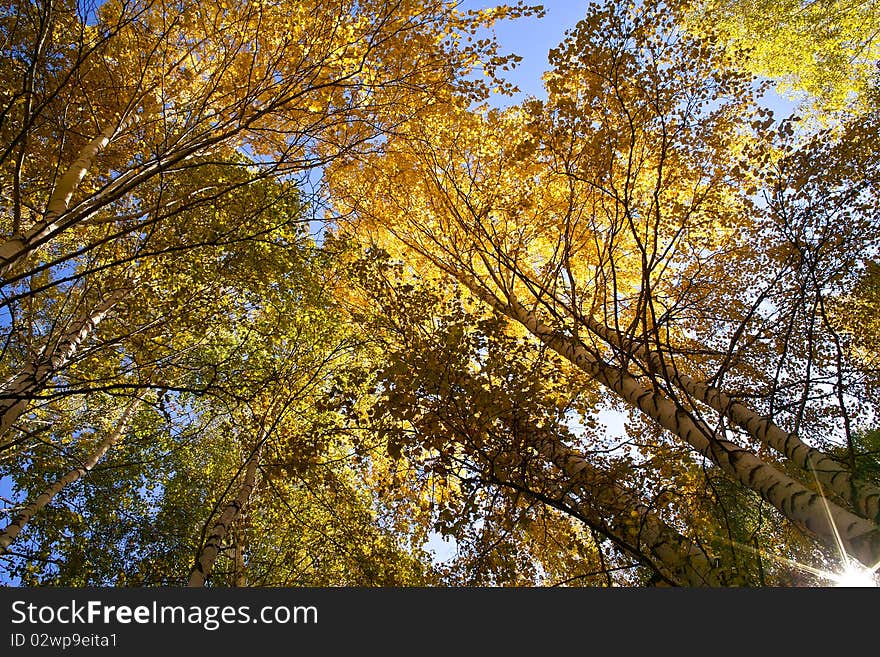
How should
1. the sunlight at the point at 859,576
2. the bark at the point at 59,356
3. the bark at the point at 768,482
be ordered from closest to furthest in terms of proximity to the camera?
1. the bark at the point at 768,482
2. the sunlight at the point at 859,576
3. the bark at the point at 59,356

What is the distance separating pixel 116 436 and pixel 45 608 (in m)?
5.81

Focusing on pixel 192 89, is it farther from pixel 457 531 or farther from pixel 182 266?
pixel 457 531

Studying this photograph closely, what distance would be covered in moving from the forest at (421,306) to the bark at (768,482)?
0.03m

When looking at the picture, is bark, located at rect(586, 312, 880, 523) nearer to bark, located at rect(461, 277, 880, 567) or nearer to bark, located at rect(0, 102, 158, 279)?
bark, located at rect(461, 277, 880, 567)

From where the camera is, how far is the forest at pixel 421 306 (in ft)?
12.3

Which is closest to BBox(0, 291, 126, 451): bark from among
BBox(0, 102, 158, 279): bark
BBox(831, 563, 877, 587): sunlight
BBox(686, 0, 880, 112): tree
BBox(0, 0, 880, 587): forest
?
BBox(0, 0, 880, 587): forest

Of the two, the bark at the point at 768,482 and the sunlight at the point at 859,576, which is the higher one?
the bark at the point at 768,482

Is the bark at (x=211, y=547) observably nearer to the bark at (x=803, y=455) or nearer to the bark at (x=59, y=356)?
the bark at (x=59, y=356)

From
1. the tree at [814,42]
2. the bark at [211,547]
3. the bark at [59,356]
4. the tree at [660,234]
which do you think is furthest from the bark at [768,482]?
the tree at [814,42]

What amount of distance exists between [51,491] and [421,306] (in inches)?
225

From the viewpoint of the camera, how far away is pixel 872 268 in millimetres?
6250

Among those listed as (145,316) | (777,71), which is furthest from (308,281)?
(777,71)

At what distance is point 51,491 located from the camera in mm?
5902

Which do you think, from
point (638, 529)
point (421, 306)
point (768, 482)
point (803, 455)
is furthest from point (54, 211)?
point (803, 455)
